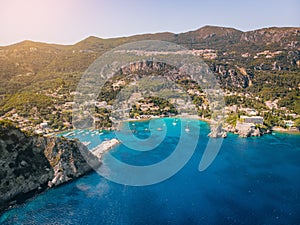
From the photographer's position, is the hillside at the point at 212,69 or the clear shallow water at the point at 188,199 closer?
the clear shallow water at the point at 188,199

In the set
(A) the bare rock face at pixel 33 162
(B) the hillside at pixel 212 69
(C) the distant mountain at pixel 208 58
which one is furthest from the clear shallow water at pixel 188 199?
(C) the distant mountain at pixel 208 58

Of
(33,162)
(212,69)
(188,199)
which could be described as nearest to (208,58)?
(212,69)

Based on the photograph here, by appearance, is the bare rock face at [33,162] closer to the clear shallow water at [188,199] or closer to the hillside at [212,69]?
the clear shallow water at [188,199]

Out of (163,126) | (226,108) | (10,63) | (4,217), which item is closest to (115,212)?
(4,217)

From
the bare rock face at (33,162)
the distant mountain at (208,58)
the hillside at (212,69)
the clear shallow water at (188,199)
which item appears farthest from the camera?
the distant mountain at (208,58)

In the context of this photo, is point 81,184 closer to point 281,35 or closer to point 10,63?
point 10,63

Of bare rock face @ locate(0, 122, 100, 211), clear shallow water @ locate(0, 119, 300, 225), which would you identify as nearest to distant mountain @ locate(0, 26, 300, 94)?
bare rock face @ locate(0, 122, 100, 211)

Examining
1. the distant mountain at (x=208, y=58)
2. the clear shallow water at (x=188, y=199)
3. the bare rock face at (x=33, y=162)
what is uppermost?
the distant mountain at (x=208, y=58)
